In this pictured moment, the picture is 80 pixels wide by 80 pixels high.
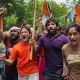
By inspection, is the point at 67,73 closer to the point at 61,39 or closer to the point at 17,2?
the point at 61,39

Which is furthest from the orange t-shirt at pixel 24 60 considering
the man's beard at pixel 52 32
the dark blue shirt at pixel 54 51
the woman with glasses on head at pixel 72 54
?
the woman with glasses on head at pixel 72 54

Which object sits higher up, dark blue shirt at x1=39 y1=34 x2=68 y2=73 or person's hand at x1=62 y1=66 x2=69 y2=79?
dark blue shirt at x1=39 y1=34 x2=68 y2=73

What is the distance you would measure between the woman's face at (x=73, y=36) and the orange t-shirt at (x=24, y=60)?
1345 mm

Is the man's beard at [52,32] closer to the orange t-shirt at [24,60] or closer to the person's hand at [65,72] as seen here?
the orange t-shirt at [24,60]

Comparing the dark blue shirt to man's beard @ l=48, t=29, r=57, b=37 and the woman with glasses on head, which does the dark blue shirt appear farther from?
the woman with glasses on head

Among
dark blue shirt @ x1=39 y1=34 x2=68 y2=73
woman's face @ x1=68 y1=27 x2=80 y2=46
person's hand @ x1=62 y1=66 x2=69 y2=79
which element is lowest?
person's hand @ x1=62 y1=66 x2=69 y2=79

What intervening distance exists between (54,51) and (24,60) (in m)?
0.68

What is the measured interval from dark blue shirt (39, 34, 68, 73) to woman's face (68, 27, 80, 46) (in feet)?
2.62

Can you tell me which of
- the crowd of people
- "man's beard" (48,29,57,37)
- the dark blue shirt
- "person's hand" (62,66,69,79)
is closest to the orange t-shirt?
the crowd of people

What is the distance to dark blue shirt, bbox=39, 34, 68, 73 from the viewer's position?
8.67m

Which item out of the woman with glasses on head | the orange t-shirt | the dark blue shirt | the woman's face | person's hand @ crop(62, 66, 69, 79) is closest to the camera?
the woman with glasses on head

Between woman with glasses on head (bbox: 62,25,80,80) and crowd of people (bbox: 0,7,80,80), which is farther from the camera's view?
crowd of people (bbox: 0,7,80,80)

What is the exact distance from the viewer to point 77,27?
317 inches

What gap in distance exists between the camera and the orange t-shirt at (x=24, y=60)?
8914mm
